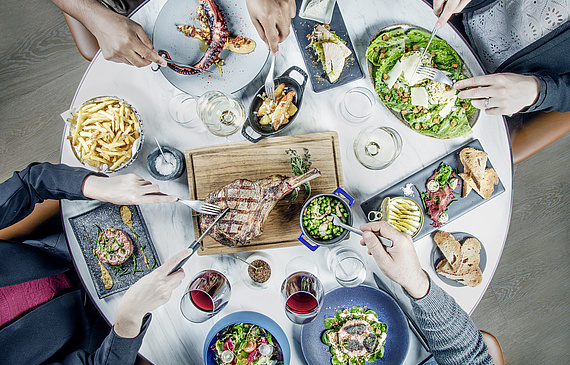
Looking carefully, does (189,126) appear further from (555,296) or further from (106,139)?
(555,296)

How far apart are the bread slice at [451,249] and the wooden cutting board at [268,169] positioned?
0.60 m

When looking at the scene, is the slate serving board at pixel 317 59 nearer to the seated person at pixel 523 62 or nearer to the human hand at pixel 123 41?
the seated person at pixel 523 62

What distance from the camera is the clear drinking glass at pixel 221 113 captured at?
1.69 metres

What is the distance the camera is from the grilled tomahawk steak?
1.63m

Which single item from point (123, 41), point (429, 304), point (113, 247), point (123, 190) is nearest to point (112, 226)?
point (113, 247)

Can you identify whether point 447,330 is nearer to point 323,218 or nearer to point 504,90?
point 323,218

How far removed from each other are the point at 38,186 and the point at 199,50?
3.42 ft

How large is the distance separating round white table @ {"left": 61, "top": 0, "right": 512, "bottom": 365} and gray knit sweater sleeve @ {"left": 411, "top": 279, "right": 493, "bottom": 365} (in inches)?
5.4

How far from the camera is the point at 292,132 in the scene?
1.80 metres

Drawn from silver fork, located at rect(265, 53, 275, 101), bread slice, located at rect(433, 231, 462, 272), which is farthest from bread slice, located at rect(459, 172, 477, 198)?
silver fork, located at rect(265, 53, 275, 101)

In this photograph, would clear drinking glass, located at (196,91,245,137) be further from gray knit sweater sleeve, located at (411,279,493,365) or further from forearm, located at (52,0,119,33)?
gray knit sweater sleeve, located at (411,279,493,365)

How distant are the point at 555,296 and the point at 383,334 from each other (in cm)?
218

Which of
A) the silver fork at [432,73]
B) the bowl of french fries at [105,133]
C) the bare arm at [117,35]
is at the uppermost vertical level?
the silver fork at [432,73]

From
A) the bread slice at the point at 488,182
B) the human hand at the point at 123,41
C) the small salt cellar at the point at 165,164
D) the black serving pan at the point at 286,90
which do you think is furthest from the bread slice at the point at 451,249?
the human hand at the point at 123,41
